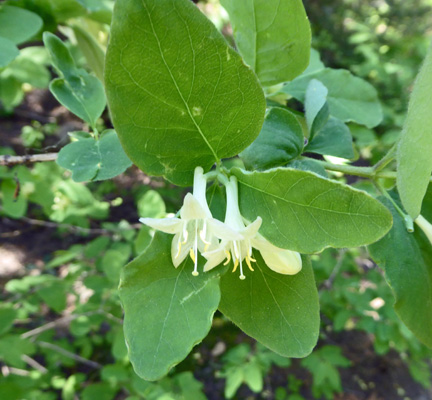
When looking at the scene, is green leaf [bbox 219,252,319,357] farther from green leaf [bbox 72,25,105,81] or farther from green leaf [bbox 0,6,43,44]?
green leaf [bbox 72,25,105,81]

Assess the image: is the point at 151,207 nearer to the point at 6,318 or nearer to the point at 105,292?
the point at 105,292

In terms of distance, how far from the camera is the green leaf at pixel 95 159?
62 centimetres

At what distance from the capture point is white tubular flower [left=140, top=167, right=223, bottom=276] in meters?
0.51

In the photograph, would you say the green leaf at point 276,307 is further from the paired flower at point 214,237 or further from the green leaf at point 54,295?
the green leaf at point 54,295

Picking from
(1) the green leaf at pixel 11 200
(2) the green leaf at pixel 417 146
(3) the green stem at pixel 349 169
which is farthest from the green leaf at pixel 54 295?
(2) the green leaf at pixel 417 146

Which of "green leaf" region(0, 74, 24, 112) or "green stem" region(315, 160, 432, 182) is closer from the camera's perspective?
"green stem" region(315, 160, 432, 182)

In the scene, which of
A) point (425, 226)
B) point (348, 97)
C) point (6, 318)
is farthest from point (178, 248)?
point (6, 318)

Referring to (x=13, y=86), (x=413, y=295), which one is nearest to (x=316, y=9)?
(x=13, y=86)

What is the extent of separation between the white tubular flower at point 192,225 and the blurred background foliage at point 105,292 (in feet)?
1.42

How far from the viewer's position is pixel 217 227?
500 mm

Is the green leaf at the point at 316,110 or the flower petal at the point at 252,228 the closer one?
the flower petal at the point at 252,228

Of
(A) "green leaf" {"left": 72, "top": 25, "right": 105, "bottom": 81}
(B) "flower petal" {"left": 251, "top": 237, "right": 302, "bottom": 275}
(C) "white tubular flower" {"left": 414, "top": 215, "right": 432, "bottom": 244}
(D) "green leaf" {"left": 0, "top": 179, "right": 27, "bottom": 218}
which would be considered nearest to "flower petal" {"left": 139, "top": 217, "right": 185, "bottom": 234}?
(B) "flower petal" {"left": 251, "top": 237, "right": 302, "bottom": 275}

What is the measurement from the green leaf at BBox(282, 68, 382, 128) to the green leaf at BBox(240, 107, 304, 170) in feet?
0.91

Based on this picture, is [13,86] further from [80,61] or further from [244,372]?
[244,372]
